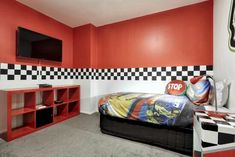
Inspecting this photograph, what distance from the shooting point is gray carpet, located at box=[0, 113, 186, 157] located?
57.2 inches

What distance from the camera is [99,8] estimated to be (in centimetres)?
245

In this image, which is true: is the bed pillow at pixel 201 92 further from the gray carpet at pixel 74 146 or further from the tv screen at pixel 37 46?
the tv screen at pixel 37 46

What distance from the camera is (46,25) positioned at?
271 cm

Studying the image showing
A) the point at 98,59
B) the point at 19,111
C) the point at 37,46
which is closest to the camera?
the point at 19,111

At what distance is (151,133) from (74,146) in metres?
1.08

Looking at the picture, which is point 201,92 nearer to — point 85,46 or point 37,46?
point 85,46

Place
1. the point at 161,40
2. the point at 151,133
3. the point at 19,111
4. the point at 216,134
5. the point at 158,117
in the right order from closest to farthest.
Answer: the point at 216,134
the point at 158,117
the point at 151,133
the point at 19,111
the point at 161,40

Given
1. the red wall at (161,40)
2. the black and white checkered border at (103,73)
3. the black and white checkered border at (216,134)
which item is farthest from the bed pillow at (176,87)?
the black and white checkered border at (216,134)

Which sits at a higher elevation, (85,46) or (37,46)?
(85,46)

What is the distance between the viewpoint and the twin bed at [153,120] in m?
1.46

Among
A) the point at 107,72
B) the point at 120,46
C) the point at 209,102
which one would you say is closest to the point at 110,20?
the point at 120,46

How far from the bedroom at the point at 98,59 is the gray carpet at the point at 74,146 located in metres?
0.01

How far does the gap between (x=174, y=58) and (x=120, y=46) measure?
4.26 feet

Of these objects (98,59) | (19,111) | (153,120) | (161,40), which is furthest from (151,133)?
(98,59)
